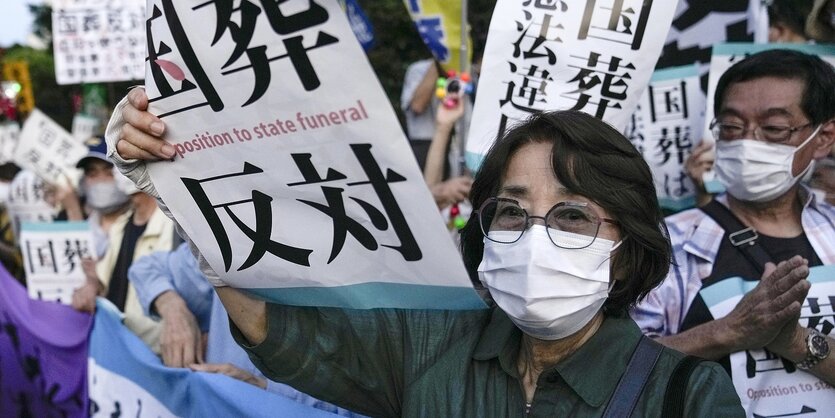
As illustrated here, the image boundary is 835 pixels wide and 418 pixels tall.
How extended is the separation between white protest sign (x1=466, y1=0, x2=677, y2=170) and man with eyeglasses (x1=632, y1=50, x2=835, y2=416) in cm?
41

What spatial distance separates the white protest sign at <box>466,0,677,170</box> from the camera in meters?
3.05

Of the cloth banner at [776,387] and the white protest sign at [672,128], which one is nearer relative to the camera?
the cloth banner at [776,387]

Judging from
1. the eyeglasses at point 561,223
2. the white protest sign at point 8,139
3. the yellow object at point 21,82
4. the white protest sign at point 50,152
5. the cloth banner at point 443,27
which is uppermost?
the eyeglasses at point 561,223

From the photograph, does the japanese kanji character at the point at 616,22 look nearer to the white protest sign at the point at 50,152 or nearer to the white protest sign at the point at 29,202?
the white protest sign at the point at 50,152

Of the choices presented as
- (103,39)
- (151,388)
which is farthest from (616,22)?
(103,39)

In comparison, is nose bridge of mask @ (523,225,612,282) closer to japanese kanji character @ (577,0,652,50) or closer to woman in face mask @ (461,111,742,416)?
woman in face mask @ (461,111,742,416)

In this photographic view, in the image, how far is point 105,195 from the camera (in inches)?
260

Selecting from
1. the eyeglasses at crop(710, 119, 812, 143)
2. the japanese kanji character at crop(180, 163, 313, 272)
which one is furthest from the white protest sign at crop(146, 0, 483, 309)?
the eyeglasses at crop(710, 119, 812, 143)

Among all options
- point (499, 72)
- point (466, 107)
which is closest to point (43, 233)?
point (466, 107)

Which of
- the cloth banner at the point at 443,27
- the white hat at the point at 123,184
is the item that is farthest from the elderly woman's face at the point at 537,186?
the white hat at the point at 123,184

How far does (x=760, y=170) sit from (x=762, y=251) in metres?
0.29

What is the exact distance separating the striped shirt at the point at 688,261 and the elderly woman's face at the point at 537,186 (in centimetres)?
88

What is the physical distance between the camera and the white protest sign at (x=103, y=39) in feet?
28.0

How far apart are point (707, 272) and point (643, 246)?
0.88 metres
